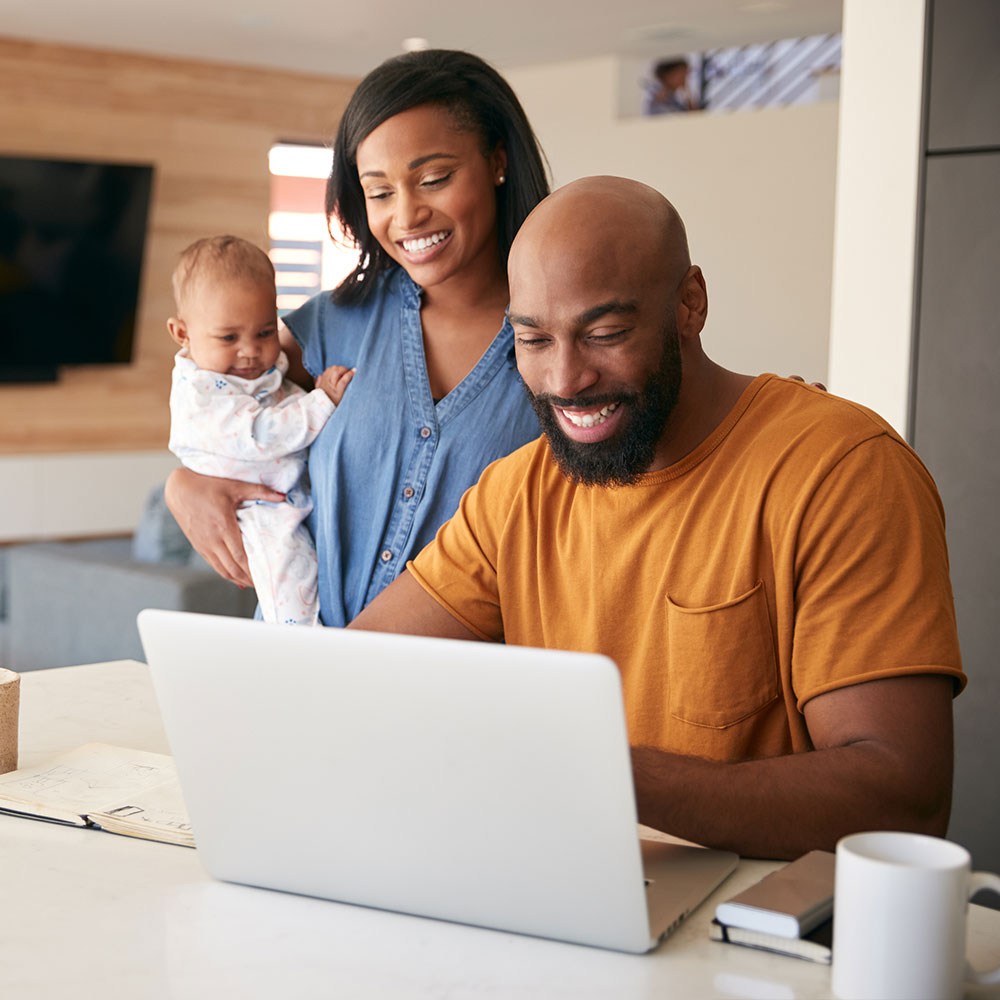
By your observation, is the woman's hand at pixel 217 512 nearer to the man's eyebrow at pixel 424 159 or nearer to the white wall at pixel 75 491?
the man's eyebrow at pixel 424 159

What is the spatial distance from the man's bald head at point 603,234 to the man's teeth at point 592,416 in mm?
142

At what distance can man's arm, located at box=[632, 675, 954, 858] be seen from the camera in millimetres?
1166

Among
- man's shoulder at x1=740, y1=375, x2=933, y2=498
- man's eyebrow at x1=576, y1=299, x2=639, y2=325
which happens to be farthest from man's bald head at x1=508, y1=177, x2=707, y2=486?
man's shoulder at x1=740, y1=375, x2=933, y2=498

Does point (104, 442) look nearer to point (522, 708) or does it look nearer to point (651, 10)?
point (651, 10)

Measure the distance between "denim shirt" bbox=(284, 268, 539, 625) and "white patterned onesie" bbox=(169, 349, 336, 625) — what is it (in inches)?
2.6

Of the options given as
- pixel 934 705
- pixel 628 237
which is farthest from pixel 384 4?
pixel 934 705

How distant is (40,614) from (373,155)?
3203 millimetres

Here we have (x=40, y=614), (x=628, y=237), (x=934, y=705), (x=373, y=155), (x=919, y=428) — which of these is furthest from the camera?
(x=40, y=614)

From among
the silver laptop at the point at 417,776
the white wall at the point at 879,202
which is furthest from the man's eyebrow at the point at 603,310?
the white wall at the point at 879,202

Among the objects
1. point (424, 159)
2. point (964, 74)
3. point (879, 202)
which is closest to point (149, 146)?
point (879, 202)

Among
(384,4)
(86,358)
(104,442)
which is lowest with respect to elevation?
(104,442)

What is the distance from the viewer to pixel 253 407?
2062 mm

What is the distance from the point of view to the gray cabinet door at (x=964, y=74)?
2557 mm

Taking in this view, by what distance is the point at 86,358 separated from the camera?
7.23 metres
